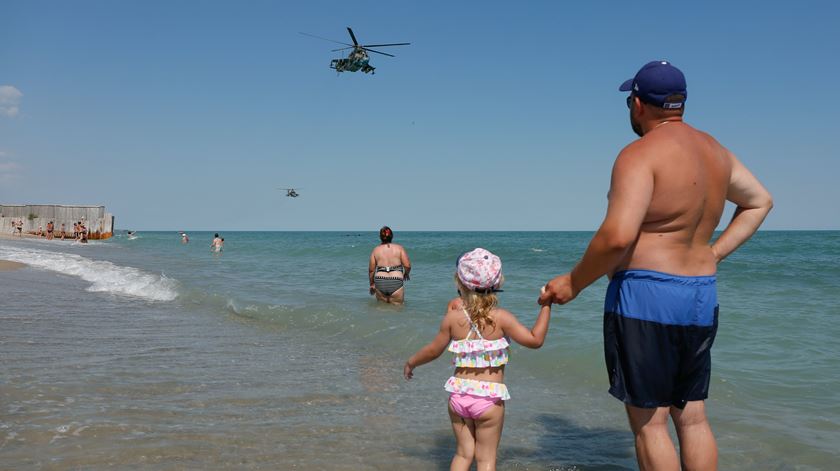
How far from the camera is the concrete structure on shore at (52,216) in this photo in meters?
53.5

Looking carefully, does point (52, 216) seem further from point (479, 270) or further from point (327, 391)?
point (479, 270)

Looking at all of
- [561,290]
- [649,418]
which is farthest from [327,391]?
[649,418]

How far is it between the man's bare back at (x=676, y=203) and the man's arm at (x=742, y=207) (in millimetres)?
366

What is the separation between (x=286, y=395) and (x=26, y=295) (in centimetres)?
866

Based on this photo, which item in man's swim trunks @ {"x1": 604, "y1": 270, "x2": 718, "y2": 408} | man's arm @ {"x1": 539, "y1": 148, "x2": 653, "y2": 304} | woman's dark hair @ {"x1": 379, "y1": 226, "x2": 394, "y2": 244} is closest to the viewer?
man's arm @ {"x1": 539, "y1": 148, "x2": 653, "y2": 304}

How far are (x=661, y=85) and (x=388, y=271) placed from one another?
8.96m

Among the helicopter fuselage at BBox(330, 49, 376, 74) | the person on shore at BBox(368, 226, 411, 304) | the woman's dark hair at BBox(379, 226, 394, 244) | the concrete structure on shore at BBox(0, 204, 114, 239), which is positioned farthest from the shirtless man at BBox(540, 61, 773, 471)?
the concrete structure on shore at BBox(0, 204, 114, 239)

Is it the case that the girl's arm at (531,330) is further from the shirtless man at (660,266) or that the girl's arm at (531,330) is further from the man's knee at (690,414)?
the man's knee at (690,414)

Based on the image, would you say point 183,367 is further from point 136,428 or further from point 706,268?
point 706,268

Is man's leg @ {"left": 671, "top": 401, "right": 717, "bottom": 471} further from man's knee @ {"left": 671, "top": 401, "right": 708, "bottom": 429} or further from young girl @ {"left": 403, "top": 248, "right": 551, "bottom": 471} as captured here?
young girl @ {"left": 403, "top": 248, "right": 551, "bottom": 471}

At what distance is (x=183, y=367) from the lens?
605 cm

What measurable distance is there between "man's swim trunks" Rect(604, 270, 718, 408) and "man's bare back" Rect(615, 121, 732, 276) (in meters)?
0.06

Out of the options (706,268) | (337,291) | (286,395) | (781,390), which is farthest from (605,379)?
(337,291)

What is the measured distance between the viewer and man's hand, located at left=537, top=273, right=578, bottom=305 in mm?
2754
